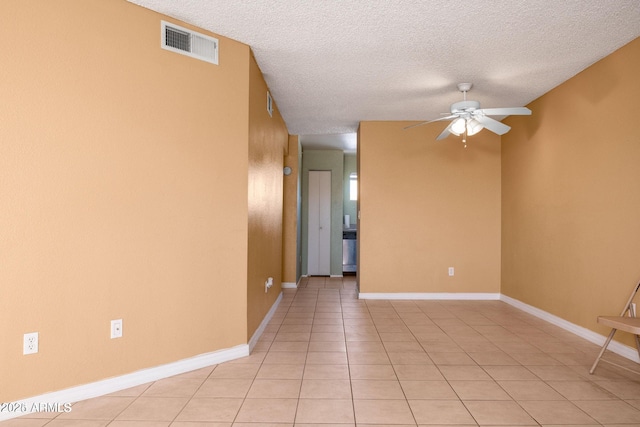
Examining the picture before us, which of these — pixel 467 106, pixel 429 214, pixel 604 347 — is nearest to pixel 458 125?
pixel 467 106

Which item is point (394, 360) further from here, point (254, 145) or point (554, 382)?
point (254, 145)

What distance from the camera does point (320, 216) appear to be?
286 inches

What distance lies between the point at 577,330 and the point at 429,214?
2191 millimetres

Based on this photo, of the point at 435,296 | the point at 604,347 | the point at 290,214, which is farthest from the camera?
the point at 290,214

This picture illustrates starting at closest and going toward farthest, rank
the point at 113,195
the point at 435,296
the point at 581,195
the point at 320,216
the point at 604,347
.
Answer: the point at 113,195, the point at 604,347, the point at 581,195, the point at 435,296, the point at 320,216

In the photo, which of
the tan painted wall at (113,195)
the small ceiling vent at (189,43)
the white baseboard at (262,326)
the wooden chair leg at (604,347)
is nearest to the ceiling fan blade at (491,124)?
the wooden chair leg at (604,347)

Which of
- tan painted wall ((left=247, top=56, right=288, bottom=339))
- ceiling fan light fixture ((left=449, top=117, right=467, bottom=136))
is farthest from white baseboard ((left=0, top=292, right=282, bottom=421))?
ceiling fan light fixture ((left=449, top=117, right=467, bottom=136))

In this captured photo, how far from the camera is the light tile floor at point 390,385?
1987mm

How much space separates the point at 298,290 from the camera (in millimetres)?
5836

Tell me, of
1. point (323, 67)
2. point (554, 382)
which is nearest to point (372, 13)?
point (323, 67)

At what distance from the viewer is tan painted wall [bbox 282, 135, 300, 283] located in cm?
599

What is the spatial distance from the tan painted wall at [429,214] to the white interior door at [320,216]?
6.86 feet

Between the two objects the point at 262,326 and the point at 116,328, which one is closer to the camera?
the point at 116,328

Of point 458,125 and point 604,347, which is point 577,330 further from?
point 458,125
